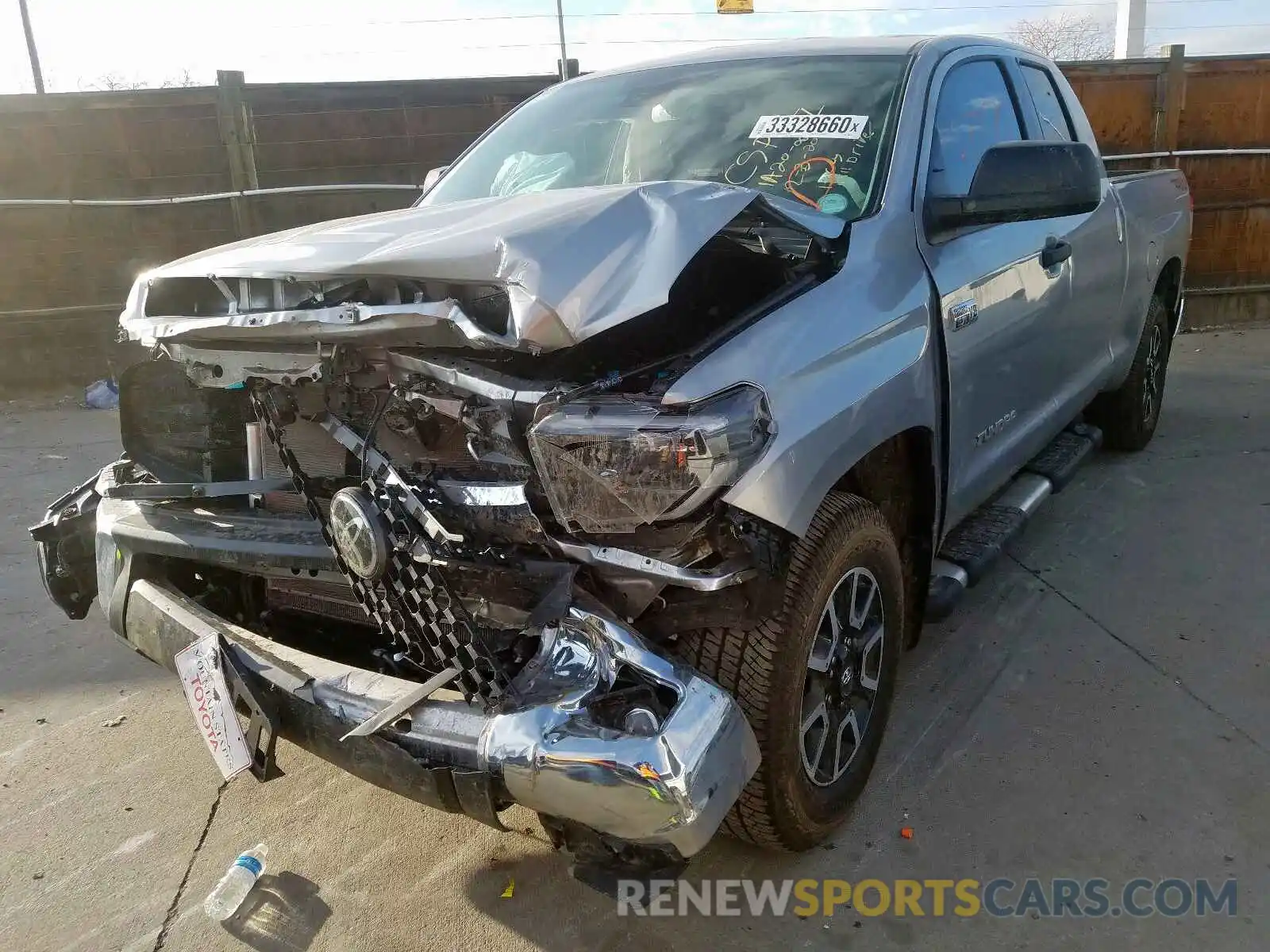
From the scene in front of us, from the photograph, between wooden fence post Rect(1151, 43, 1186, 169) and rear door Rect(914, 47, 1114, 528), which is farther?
wooden fence post Rect(1151, 43, 1186, 169)

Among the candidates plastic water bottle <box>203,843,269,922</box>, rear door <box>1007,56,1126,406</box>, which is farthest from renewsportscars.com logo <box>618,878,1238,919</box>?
rear door <box>1007,56,1126,406</box>

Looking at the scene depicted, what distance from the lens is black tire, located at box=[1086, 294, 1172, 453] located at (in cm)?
512

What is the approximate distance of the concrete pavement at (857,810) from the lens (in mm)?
2262

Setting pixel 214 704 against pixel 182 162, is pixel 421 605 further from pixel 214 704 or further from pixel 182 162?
pixel 182 162

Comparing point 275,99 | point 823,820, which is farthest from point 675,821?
point 275,99

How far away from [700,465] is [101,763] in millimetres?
2231

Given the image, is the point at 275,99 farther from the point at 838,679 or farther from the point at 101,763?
the point at 838,679

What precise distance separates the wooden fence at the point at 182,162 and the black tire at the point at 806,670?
7.12m

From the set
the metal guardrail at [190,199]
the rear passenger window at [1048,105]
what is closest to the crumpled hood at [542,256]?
the rear passenger window at [1048,105]

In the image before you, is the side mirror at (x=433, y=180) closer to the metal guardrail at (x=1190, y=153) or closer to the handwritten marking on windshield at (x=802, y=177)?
the handwritten marking on windshield at (x=802, y=177)

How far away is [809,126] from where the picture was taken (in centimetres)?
291

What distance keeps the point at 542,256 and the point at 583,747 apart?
0.88m

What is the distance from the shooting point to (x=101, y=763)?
9.78 feet

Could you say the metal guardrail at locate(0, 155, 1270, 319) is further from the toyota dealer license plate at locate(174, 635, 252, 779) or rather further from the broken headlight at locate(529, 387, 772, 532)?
the broken headlight at locate(529, 387, 772, 532)
